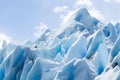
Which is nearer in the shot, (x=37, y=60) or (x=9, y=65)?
(x=37, y=60)

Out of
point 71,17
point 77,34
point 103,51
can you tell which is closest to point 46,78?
point 103,51

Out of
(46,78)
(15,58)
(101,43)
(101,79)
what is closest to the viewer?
(101,79)

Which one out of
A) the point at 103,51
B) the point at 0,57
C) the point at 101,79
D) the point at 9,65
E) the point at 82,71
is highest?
the point at 0,57

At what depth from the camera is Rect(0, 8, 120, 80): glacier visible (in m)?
14.4

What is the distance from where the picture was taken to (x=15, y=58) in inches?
727

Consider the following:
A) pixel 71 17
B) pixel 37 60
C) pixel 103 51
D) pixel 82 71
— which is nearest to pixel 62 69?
pixel 82 71

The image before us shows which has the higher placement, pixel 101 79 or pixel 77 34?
pixel 77 34

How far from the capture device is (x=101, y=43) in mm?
17203

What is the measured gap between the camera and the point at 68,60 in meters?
17.1

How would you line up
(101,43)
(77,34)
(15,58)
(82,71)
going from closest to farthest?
(82,71)
(101,43)
(15,58)
(77,34)

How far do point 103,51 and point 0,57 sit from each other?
8774 millimetres

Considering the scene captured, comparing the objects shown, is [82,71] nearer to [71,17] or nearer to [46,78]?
[46,78]

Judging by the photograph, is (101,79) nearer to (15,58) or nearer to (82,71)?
(82,71)

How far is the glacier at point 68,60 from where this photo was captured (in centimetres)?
1442
